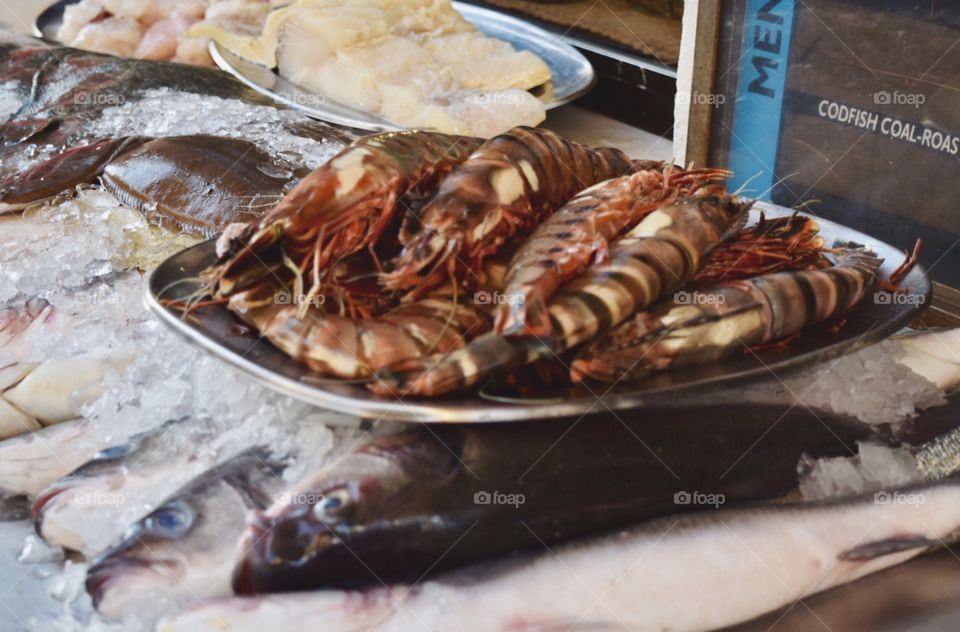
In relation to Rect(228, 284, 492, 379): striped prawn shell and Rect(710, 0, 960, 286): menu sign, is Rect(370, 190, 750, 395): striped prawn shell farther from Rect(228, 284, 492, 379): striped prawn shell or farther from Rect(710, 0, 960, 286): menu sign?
Rect(710, 0, 960, 286): menu sign

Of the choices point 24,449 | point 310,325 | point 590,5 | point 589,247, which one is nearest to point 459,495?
point 310,325

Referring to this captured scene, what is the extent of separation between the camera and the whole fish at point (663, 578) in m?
1.38

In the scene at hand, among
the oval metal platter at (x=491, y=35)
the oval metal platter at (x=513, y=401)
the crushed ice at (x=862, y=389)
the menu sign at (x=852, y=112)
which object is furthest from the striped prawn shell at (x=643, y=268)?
the oval metal platter at (x=491, y=35)

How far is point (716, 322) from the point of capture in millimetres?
1499

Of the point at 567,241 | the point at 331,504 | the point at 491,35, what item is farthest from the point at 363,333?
the point at 491,35

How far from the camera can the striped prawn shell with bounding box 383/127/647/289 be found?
156 centimetres

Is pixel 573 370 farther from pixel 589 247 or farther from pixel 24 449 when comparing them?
pixel 24 449

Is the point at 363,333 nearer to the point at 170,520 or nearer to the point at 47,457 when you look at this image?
the point at 170,520

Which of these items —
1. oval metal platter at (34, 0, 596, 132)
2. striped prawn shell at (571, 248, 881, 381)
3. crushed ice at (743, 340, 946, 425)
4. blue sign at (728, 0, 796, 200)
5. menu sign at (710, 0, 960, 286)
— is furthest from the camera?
oval metal platter at (34, 0, 596, 132)

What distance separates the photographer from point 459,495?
1.43 metres

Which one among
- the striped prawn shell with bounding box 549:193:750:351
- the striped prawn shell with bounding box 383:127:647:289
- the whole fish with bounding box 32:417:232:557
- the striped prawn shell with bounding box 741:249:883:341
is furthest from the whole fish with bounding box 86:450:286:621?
the striped prawn shell with bounding box 741:249:883:341

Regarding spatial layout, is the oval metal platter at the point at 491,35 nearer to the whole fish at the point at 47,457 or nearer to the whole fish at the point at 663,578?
the whole fish at the point at 47,457

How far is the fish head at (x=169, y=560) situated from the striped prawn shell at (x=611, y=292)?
325 mm

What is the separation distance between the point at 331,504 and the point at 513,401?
312 mm
